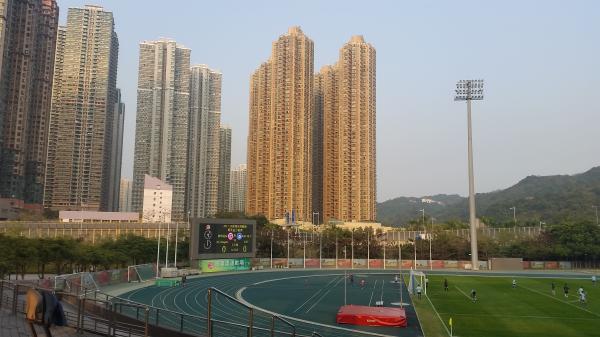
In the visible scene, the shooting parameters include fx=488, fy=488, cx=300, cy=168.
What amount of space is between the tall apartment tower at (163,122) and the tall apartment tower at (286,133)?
25011 millimetres

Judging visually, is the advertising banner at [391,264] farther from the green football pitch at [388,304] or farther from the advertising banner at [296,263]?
the green football pitch at [388,304]

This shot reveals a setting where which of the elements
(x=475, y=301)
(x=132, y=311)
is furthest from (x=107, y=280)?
(x=475, y=301)

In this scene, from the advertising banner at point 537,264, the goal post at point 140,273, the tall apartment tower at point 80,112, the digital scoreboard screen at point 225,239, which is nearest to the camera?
the goal post at point 140,273

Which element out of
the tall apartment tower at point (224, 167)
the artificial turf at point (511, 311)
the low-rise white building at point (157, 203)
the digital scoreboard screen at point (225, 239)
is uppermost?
the tall apartment tower at point (224, 167)

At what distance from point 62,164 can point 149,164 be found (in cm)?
2508

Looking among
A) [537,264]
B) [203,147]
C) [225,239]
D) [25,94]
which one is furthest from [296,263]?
[25,94]

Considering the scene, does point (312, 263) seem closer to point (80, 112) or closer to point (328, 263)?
point (328, 263)

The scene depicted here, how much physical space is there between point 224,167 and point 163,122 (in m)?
37.2

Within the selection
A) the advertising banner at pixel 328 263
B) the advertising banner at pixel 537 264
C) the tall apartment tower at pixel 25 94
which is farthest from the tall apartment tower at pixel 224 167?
the advertising banner at pixel 537 264

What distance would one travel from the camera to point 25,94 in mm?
123625

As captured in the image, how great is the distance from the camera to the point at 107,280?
50.5m

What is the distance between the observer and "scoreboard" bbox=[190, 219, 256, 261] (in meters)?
→ 67.0

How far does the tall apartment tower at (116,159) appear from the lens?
17425 cm

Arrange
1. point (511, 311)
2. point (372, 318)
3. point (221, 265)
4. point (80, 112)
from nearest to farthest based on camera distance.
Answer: point (372, 318), point (511, 311), point (221, 265), point (80, 112)
